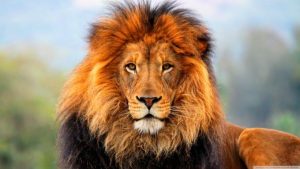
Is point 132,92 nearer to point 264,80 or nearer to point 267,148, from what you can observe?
point 267,148

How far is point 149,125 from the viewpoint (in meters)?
6.13

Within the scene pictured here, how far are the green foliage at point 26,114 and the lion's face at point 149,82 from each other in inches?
637

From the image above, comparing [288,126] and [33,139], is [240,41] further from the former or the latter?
[33,139]

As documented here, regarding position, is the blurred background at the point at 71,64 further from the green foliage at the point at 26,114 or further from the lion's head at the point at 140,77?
the lion's head at the point at 140,77

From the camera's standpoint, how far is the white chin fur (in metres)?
6.12

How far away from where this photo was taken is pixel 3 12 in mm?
97750

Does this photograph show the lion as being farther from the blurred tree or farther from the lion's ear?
the blurred tree

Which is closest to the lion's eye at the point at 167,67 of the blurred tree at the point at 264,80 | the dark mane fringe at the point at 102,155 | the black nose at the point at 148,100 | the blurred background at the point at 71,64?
the black nose at the point at 148,100

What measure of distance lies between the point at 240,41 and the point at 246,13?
24.4m

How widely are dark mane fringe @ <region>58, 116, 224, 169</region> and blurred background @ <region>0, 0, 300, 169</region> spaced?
14.3m

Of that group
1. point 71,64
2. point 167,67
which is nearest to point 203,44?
point 167,67

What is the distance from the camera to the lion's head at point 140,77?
6.25 metres

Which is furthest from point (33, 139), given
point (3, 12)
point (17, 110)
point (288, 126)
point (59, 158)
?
point (3, 12)

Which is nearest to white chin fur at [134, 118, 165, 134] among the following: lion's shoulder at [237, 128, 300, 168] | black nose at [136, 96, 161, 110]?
black nose at [136, 96, 161, 110]
